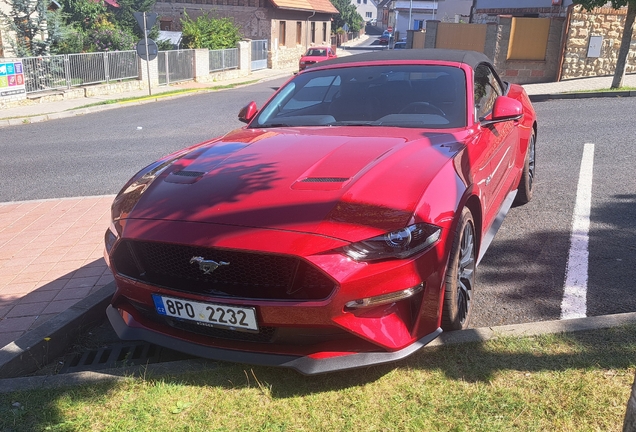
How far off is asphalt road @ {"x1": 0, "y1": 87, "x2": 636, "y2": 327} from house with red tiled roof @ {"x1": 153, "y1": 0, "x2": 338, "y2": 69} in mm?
24898

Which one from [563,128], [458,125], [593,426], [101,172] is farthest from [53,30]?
[593,426]

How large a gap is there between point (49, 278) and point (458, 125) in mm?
3379

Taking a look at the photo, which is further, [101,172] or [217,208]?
[101,172]

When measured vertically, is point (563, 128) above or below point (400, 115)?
below

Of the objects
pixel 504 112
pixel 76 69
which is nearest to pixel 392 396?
pixel 504 112

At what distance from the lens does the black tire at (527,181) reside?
5.93 meters

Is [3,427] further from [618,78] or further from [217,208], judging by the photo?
[618,78]

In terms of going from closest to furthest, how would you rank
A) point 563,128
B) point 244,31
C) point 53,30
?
1. point 563,128
2. point 53,30
3. point 244,31

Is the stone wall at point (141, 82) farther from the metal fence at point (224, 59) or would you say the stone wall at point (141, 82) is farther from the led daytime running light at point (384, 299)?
the led daytime running light at point (384, 299)

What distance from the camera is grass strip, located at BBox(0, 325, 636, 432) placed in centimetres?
268

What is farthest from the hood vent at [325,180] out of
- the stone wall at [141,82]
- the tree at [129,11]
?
the tree at [129,11]

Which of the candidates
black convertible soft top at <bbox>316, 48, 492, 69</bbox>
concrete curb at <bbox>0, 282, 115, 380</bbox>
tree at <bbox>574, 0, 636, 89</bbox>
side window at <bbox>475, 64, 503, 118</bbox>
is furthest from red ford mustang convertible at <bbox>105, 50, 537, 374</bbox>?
tree at <bbox>574, 0, 636, 89</bbox>

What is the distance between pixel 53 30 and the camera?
865 inches

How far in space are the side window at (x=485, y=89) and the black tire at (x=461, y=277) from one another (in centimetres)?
123
